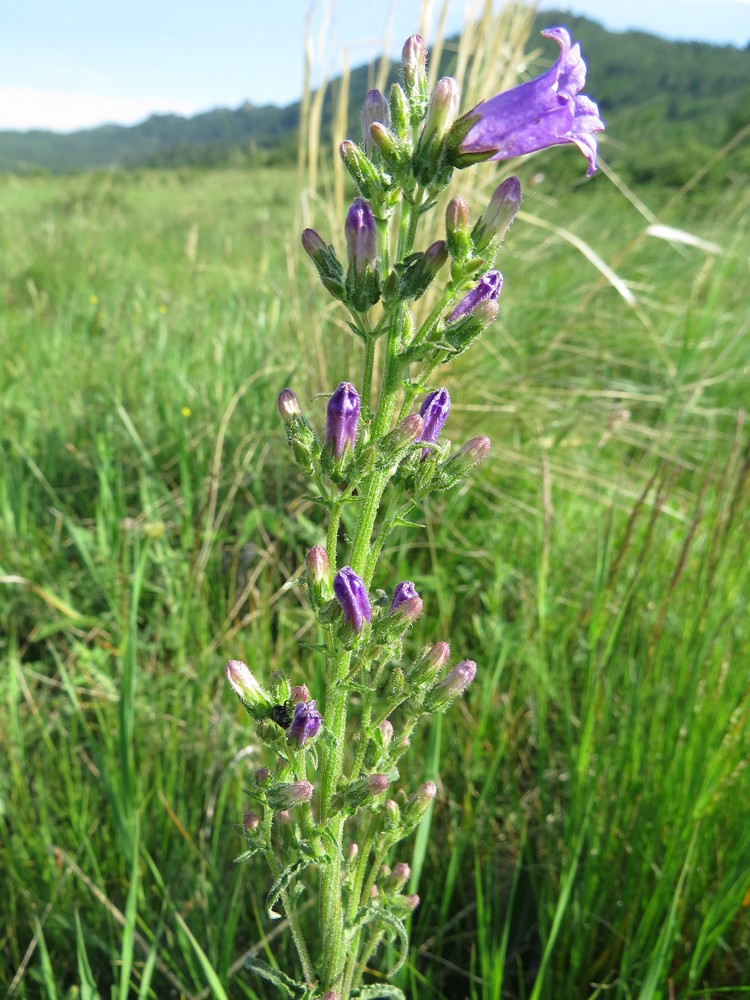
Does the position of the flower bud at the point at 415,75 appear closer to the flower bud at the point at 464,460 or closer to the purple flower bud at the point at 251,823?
the flower bud at the point at 464,460

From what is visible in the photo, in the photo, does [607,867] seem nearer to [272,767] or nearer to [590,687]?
[590,687]

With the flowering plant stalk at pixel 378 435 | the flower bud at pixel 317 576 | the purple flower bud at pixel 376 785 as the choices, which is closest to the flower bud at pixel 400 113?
the flowering plant stalk at pixel 378 435

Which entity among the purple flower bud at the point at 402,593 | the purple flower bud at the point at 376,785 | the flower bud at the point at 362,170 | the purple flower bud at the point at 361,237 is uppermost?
the flower bud at the point at 362,170

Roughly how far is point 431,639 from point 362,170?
5.50 ft

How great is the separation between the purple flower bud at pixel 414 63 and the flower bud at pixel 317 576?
740 millimetres

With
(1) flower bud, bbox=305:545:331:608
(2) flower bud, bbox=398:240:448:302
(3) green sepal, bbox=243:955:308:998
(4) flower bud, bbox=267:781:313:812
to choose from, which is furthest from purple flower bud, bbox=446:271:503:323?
(3) green sepal, bbox=243:955:308:998

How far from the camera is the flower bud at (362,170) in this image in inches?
43.0

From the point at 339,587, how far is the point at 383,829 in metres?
0.50

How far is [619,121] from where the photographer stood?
4293mm

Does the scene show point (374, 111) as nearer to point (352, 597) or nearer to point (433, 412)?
point (433, 412)

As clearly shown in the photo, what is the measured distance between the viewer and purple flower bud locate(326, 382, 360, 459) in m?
1.14

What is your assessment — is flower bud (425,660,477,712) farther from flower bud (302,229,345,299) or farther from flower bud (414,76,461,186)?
flower bud (414,76,461,186)

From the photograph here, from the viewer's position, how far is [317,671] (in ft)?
6.74

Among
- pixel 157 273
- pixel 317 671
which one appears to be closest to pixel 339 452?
pixel 317 671
